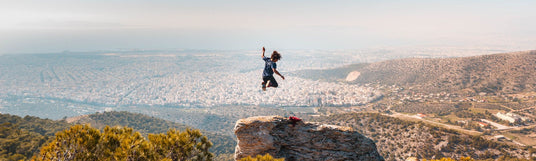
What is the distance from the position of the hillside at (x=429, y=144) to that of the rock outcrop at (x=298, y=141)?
176 feet

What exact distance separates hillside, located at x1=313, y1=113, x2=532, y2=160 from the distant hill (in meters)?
76.8

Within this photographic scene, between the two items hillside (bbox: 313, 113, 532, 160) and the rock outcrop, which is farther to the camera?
hillside (bbox: 313, 113, 532, 160)

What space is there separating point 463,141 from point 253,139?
2598 inches

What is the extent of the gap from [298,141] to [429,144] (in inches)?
2398

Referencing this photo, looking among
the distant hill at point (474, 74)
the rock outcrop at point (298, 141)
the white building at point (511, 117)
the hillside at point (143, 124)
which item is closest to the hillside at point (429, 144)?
the white building at point (511, 117)

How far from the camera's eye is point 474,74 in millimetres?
126125

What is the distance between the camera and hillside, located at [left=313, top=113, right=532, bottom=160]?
53312mm

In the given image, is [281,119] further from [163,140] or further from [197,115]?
[197,115]

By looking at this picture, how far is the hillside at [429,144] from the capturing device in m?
53.3

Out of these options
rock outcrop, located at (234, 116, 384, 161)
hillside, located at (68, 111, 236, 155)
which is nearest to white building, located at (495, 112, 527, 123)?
rock outcrop, located at (234, 116, 384, 161)

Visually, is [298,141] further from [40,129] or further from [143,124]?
[143,124]

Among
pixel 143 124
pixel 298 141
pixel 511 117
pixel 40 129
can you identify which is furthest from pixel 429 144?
pixel 143 124

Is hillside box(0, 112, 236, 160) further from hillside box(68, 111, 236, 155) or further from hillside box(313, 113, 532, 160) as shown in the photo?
hillside box(313, 113, 532, 160)

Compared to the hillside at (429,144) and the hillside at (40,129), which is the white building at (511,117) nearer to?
the hillside at (429,144)
